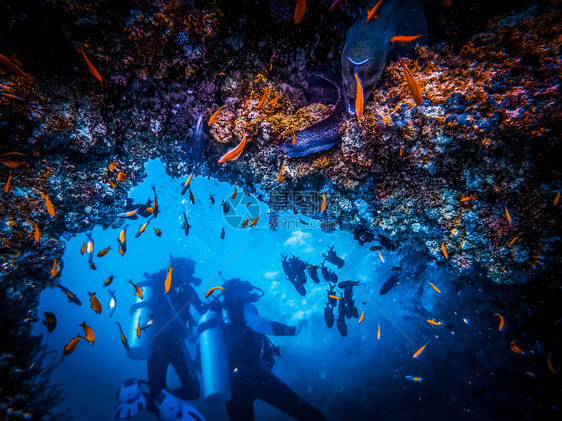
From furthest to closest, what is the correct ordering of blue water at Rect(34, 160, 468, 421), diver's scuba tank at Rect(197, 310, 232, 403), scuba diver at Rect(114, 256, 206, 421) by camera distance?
blue water at Rect(34, 160, 468, 421) → scuba diver at Rect(114, 256, 206, 421) → diver's scuba tank at Rect(197, 310, 232, 403)

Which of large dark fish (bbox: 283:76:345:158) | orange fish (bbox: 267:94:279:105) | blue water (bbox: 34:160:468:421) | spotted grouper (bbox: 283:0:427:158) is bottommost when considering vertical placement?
blue water (bbox: 34:160:468:421)

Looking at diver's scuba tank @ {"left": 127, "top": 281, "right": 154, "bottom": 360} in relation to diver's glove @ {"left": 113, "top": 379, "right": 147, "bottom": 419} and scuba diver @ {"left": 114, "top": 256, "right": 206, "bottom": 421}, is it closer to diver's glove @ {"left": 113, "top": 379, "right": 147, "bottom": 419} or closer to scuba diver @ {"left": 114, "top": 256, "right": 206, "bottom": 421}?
scuba diver @ {"left": 114, "top": 256, "right": 206, "bottom": 421}

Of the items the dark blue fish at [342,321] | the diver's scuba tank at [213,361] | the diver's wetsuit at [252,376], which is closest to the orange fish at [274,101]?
the dark blue fish at [342,321]

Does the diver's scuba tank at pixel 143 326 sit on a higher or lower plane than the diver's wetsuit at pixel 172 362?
higher

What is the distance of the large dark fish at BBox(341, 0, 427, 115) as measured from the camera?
2.90m

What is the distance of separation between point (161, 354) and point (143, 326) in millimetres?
1751

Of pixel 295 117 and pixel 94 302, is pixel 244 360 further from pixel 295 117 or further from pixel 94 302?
pixel 295 117

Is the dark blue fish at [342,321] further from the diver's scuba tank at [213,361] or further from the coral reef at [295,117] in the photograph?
the diver's scuba tank at [213,361]

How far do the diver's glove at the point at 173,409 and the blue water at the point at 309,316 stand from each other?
11.3 ft

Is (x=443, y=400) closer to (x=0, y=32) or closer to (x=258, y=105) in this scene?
(x=258, y=105)

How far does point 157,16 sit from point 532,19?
5295 millimetres

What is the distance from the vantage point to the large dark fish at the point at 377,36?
290 cm

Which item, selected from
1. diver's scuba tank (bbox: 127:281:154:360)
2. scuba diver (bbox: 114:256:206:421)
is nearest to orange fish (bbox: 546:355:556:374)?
scuba diver (bbox: 114:256:206:421)

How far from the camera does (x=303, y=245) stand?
17.5m
